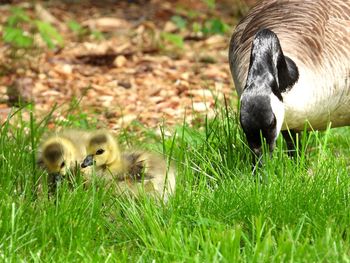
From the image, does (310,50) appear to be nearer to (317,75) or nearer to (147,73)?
(317,75)

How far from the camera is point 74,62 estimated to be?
357 inches

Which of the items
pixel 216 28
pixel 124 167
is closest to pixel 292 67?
pixel 124 167

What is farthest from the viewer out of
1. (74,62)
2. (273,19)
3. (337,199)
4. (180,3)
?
(180,3)

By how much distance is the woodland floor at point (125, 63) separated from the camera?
767cm

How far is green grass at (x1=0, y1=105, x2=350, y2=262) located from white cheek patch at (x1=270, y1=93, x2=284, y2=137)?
0.17 metres

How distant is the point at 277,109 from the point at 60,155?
1200 millimetres

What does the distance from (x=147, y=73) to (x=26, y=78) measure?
1193 mm

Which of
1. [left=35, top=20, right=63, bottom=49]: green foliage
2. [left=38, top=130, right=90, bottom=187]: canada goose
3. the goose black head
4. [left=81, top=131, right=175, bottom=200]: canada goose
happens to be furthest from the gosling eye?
[left=35, top=20, right=63, bottom=49]: green foliage

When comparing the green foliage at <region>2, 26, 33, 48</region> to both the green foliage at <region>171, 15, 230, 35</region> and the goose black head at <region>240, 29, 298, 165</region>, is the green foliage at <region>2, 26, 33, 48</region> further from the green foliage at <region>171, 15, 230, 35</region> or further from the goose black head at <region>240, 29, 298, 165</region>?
the goose black head at <region>240, 29, 298, 165</region>

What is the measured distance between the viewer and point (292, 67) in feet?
16.9

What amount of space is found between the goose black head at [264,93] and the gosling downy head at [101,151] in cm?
77

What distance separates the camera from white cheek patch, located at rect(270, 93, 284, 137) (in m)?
4.74

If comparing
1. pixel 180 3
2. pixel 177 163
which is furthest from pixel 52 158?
pixel 180 3

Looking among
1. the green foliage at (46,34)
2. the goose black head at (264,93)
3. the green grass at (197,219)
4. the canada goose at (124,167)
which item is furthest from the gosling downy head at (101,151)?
the green foliage at (46,34)
